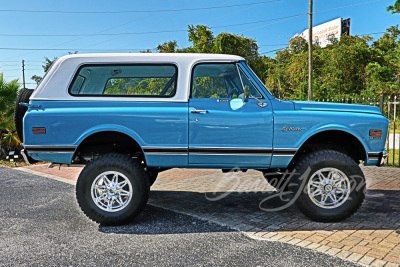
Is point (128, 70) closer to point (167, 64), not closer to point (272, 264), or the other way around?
point (167, 64)

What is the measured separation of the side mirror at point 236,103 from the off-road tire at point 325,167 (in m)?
1.12

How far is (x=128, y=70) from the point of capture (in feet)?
14.6

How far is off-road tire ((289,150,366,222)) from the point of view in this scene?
4129 millimetres

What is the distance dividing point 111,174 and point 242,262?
6.55ft

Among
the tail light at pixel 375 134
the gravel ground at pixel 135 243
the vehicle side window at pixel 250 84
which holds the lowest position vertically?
the gravel ground at pixel 135 243

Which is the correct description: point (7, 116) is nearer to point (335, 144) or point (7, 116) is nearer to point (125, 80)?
point (125, 80)

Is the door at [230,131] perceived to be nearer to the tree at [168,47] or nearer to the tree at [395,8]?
the tree at [395,8]

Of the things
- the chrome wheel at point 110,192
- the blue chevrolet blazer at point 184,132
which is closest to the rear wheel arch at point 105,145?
the blue chevrolet blazer at point 184,132

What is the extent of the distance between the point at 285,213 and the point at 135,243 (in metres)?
2.17

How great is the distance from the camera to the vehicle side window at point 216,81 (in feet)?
14.1

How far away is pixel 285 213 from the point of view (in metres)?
4.60

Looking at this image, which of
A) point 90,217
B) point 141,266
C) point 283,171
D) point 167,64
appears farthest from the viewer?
point 283,171

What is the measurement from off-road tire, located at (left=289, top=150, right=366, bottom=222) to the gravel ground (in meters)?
0.87

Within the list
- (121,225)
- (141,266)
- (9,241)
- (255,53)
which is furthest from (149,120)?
(255,53)
